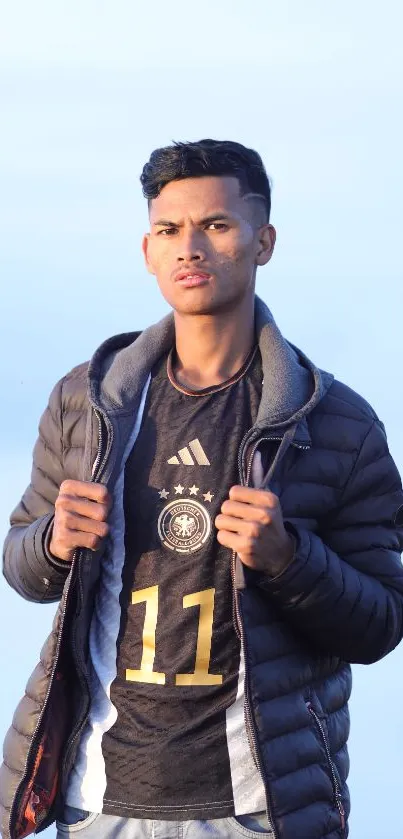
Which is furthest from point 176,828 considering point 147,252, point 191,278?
point 147,252

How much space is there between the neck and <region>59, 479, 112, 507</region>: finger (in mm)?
449

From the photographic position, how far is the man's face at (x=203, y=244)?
3521 millimetres

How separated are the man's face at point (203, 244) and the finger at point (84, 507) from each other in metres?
0.54

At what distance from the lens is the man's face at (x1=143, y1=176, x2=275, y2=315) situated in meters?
3.52

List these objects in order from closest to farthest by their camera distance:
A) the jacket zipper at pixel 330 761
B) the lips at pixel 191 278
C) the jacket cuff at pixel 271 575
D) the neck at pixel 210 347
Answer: the jacket cuff at pixel 271 575, the jacket zipper at pixel 330 761, the lips at pixel 191 278, the neck at pixel 210 347

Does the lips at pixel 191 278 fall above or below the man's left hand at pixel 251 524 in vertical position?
above

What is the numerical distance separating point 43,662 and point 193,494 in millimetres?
457

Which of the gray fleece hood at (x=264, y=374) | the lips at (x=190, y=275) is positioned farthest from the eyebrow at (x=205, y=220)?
the gray fleece hood at (x=264, y=374)

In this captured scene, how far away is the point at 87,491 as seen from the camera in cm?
322

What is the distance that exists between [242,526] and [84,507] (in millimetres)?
316

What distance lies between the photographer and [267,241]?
3.76 metres

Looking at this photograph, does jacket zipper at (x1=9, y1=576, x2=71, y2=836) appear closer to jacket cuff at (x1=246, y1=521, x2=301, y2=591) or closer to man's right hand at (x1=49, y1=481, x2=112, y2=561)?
man's right hand at (x1=49, y1=481, x2=112, y2=561)

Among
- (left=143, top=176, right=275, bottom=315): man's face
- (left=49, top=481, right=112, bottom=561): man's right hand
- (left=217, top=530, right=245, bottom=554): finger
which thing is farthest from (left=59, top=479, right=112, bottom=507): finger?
(left=143, top=176, right=275, bottom=315): man's face

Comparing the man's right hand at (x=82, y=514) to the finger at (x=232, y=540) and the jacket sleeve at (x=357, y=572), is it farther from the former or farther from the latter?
the jacket sleeve at (x=357, y=572)
